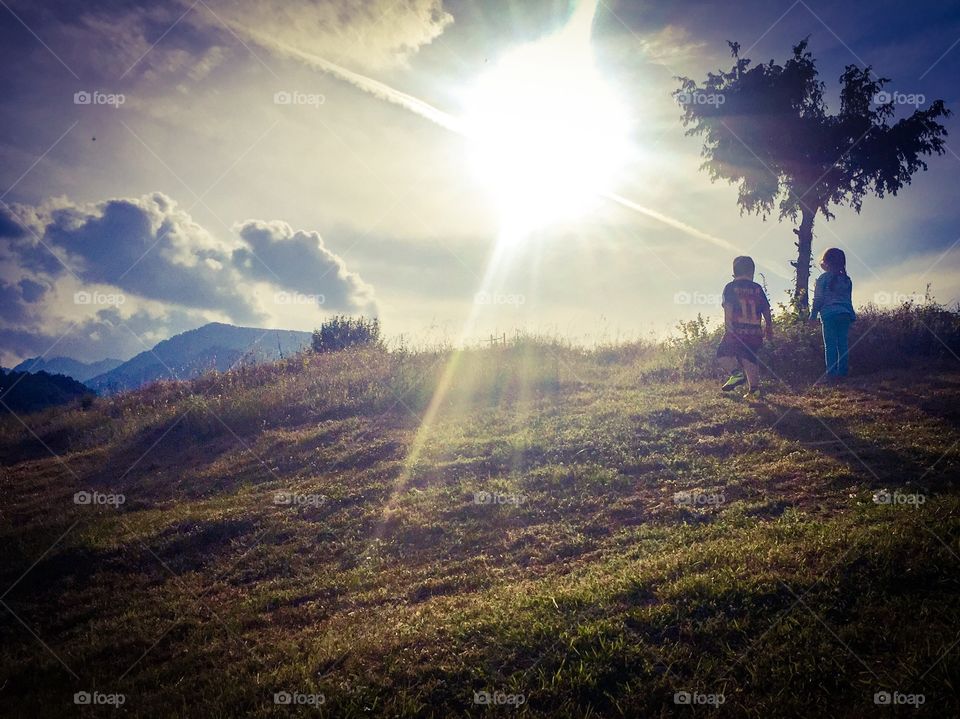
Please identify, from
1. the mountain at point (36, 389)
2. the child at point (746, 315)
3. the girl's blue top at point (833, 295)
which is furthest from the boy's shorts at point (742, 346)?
the mountain at point (36, 389)

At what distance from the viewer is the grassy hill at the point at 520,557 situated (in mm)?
4340

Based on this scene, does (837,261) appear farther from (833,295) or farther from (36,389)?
(36,389)

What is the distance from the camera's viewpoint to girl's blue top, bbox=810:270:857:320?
44.1 ft

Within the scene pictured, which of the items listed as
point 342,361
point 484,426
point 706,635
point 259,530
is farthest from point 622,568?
point 342,361

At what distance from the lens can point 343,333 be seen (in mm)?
28641

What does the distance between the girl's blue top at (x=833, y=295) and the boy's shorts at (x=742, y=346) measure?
1.83m

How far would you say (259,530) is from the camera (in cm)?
904

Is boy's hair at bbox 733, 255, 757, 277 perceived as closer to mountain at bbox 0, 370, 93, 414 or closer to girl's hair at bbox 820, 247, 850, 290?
girl's hair at bbox 820, 247, 850, 290

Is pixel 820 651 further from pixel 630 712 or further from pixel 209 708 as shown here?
pixel 209 708

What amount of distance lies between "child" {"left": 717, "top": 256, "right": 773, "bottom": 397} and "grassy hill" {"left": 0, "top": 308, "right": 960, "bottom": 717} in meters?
0.91

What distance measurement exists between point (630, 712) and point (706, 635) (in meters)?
1.05

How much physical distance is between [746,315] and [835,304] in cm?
245

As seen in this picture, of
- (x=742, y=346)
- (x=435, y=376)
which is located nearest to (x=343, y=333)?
(x=435, y=376)

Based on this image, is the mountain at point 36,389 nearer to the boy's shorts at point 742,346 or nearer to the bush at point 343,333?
the bush at point 343,333
